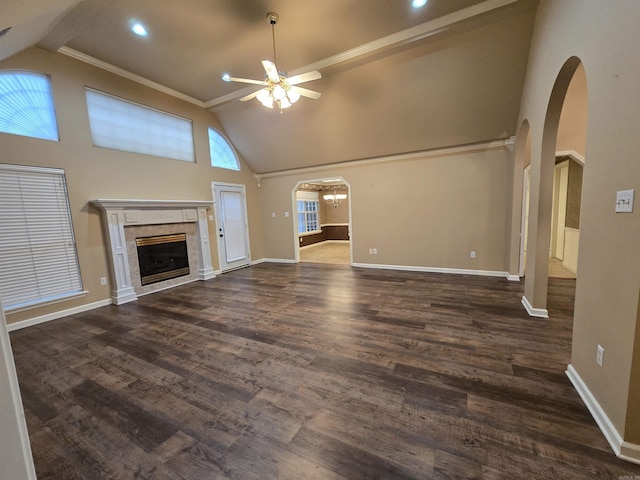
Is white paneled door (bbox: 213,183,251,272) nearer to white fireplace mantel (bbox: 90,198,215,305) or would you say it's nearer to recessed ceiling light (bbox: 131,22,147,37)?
white fireplace mantel (bbox: 90,198,215,305)

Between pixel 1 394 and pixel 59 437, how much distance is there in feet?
5.16

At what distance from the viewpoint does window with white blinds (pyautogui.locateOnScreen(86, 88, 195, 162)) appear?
4.08m

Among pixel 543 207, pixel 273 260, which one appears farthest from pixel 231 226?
pixel 543 207

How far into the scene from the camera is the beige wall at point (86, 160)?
11.2 ft

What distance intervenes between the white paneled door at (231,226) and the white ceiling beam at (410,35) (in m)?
3.24

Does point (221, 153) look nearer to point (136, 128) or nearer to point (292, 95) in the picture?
point (136, 128)

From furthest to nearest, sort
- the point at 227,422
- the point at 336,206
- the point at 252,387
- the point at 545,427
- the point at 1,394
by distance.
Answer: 1. the point at 336,206
2. the point at 252,387
3. the point at 227,422
4. the point at 545,427
5. the point at 1,394

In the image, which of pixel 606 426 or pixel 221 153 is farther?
pixel 221 153

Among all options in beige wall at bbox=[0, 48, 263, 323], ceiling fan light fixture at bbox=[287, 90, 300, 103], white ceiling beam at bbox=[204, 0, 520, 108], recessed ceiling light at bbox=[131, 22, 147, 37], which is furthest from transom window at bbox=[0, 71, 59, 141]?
white ceiling beam at bbox=[204, 0, 520, 108]

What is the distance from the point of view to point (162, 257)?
196 inches

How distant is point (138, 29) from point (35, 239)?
3.10 meters

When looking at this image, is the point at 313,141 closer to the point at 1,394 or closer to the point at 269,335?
the point at 269,335

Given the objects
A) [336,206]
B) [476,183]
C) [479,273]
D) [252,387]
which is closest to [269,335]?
[252,387]

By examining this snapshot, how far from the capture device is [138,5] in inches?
112
